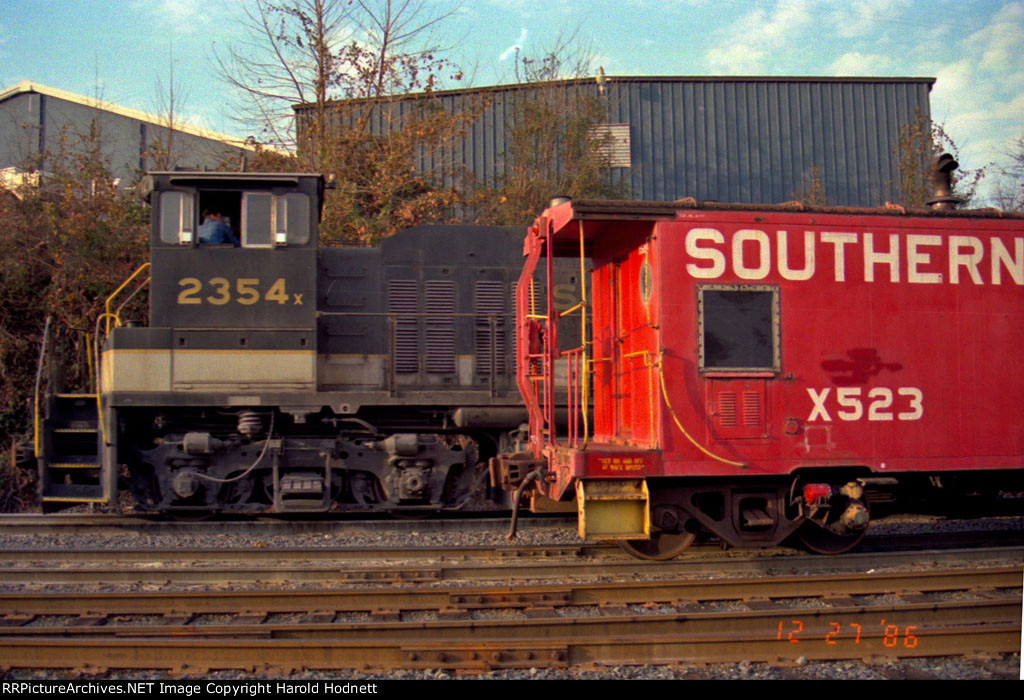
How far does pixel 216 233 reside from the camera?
8133mm

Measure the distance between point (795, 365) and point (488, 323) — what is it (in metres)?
4.03

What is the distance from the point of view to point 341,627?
4707mm

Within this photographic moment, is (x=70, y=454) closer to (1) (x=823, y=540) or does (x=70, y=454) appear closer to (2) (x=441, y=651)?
(2) (x=441, y=651)

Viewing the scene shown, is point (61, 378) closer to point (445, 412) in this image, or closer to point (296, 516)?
point (296, 516)

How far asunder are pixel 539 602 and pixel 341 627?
143 cm

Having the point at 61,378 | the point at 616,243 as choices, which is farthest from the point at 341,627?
the point at 61,378

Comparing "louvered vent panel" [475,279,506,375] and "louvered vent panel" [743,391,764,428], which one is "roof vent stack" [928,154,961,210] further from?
"louvered vent panel" [475,279,506,375]

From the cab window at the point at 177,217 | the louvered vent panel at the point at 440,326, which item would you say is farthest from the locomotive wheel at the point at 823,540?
the cab window at the point at 177,217

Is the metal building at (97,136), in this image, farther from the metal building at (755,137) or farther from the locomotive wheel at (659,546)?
the locomotive wheel at (659,546)

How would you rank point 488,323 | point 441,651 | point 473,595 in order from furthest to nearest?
point 488,323 < point 473,595 < point 441,651

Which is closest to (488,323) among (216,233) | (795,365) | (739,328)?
(216,233)

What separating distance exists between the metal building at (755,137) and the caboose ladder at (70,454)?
1265cm

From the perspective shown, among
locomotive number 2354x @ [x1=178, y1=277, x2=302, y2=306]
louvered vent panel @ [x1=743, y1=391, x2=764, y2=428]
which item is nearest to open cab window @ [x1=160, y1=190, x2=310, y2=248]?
locomotive number 2354x @ [x1=178, y1=277, x2=302, y2=306]

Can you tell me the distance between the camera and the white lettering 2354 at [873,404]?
18.9 feet
